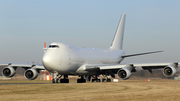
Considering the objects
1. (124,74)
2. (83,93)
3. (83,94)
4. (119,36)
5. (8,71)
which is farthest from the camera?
(119,36)

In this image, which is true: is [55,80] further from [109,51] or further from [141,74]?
[141,74]

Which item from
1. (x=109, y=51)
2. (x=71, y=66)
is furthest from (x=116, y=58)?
(x=71, y=66)

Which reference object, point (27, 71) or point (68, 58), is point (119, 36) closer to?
point (68, 58)

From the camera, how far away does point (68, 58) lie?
41.0 meters

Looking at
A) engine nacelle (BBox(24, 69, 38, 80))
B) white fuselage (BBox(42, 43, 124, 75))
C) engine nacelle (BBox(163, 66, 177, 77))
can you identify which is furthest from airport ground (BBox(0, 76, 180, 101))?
engine nacelle (BBox(24, 69, 38, 80))

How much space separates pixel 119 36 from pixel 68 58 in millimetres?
22540

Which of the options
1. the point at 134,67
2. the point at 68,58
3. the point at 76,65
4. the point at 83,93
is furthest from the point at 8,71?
the point at 83,93

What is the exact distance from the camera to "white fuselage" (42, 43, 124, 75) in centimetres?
3887

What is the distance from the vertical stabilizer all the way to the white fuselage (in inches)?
355

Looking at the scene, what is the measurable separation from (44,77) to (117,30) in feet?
77.8

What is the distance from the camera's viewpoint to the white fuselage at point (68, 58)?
→ 38872 mm

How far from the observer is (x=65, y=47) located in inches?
1613

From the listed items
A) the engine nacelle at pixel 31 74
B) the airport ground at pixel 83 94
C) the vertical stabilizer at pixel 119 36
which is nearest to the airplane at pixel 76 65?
the engine nacelle at pixel 31 74

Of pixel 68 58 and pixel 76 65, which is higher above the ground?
pixel 68 58
